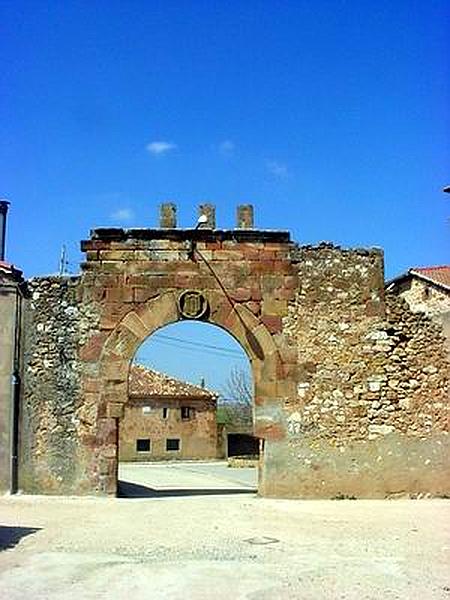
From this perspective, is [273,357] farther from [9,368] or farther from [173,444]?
[173,444]

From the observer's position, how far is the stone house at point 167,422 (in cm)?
4069

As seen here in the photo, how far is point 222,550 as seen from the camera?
8211 mm

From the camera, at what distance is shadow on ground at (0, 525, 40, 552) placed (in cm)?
854

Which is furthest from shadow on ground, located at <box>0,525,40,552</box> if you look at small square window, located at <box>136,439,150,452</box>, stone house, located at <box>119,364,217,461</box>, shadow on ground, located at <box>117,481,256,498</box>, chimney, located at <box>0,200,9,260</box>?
small square window, located at <box>136,439,150,452</box>

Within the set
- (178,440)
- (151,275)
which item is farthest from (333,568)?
(178,440)

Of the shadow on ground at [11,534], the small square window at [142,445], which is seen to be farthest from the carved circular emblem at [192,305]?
the small square window at [142,445]

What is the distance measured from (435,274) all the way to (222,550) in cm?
1540

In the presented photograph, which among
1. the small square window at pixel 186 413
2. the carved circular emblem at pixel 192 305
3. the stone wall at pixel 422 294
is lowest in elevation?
the small square window at pixel 186 413

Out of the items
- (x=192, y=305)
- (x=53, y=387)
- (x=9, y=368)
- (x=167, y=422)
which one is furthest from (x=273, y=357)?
(x=167, y=422)

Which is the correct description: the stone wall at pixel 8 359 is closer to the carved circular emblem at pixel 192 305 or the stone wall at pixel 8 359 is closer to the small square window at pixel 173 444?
the carved circular emblem at pixel 192 305

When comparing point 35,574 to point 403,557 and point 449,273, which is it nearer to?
point 403,557

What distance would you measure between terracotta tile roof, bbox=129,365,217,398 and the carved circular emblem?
27.7 metres

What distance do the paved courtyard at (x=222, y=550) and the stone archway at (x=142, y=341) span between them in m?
1.32

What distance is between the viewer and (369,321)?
1432cm
